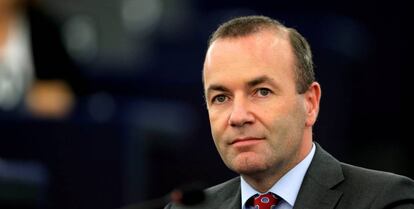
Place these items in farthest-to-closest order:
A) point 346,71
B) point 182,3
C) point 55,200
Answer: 1. point 182,3
2. point 346,71
3. point 55,200

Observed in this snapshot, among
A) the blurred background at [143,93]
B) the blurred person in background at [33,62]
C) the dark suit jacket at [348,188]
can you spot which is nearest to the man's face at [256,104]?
the dark suit jacket at [348,188]

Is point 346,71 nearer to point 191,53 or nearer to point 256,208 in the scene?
point 191,53

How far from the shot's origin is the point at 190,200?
12.4ft

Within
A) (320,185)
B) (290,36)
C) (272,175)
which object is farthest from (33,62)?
(320,185)

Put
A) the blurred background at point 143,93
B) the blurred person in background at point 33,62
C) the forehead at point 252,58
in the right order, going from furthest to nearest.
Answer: the blurred person in background at point 33,62 → the blurred background at point 143,93 → the forehead at point 252,58

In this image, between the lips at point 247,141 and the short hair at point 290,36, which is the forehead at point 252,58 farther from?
the lips at point 247,141

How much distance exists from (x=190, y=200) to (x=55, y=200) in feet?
10.4

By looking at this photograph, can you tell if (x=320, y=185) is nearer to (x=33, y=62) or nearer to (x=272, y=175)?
(x=272, y=175)

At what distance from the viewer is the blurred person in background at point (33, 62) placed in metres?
8.20

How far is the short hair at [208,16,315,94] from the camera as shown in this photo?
3635 millimetres

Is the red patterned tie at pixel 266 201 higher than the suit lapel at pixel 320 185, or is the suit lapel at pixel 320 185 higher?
the suit lapel at pixel 320 185

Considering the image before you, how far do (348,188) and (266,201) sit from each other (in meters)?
0.30

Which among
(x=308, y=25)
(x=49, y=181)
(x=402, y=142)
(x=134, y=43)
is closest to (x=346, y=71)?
(x=308, y=25)

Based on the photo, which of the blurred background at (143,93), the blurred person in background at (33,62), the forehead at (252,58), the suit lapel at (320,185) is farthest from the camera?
the blurred person in background at (33,62)
